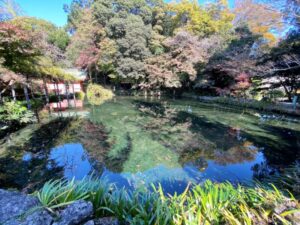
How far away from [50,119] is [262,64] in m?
13.4

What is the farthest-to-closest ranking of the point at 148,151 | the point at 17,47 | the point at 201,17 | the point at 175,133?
the point at 201,17 → the point at 17,47 → the point at 175,133 → the point at 148,151

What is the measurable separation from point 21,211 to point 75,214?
493 millimetres

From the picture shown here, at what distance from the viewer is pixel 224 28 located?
894 inches

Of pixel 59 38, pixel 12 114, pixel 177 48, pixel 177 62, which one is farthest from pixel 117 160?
pixel 59 38

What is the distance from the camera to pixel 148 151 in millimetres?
6203

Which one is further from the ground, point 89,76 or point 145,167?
point 89,76

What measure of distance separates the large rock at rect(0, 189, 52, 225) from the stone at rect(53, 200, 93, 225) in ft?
0.35

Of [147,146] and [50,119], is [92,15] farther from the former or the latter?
[147,146]

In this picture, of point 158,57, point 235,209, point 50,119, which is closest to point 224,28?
point 158,57

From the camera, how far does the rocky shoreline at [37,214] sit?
1.64 metres

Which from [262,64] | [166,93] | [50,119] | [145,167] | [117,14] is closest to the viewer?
[145,167]

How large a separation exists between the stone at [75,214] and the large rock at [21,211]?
4.2 inches

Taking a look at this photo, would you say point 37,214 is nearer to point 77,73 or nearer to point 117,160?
point 117,160

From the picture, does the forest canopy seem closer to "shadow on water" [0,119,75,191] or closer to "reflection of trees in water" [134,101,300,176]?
"reflection of trees in water" [134,101,300,176]
